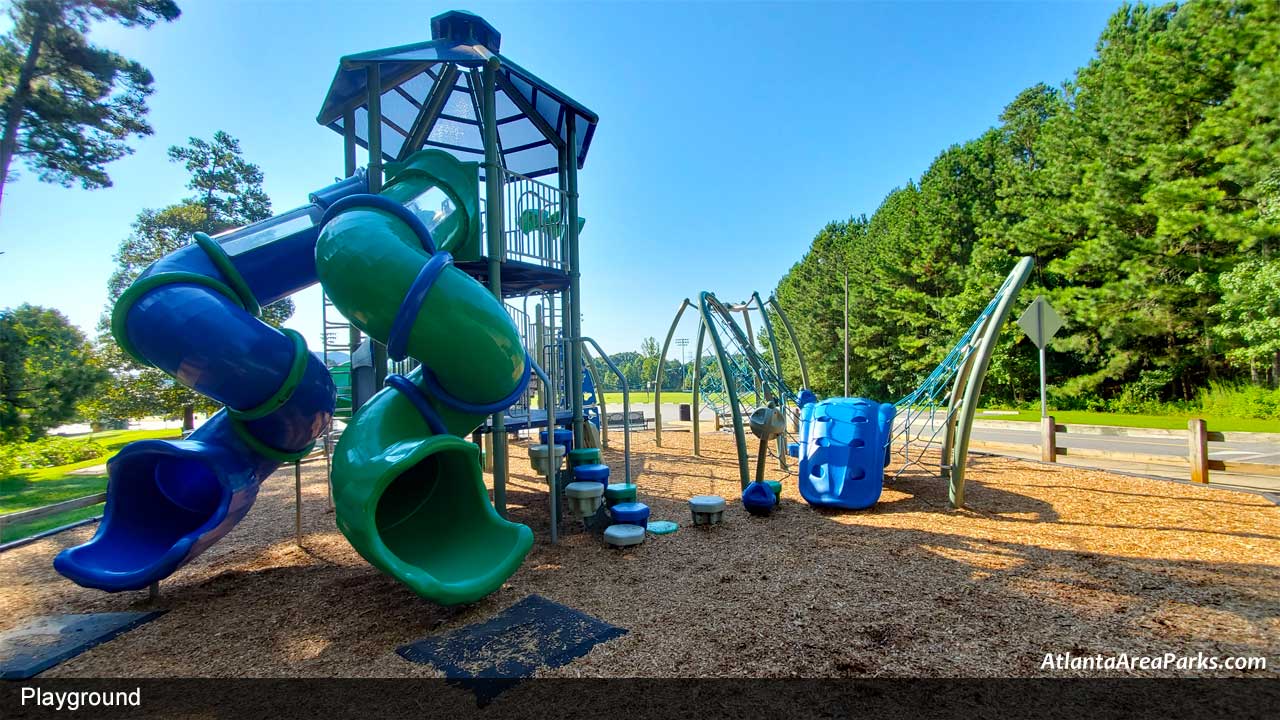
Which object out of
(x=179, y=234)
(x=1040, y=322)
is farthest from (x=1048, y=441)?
(x=179, y=234)

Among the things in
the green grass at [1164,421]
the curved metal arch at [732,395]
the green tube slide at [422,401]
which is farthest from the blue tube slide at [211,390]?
the green grass at [1164,421]

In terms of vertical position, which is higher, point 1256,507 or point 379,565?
point 379,565

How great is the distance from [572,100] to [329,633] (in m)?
6.69

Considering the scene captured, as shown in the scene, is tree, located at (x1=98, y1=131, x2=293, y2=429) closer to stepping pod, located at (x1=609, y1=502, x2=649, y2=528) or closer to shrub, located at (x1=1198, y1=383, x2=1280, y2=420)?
stepping pod, located at (x1=609, y1=502, x2=649, y2=528)

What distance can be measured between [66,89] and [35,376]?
766 centimetres

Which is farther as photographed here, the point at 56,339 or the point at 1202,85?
the point at 1202,85

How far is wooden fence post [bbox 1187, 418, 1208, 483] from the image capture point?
7.34 metres

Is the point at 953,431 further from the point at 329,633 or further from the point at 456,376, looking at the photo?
the point at 329,633

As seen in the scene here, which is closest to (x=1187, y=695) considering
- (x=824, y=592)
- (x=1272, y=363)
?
(x=824, y=592)

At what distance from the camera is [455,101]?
8.61 meters

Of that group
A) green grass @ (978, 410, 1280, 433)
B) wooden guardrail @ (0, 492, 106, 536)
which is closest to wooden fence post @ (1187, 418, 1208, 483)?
green grass @ (978, 410, 1280, 433)

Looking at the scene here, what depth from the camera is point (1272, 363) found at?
17.0m

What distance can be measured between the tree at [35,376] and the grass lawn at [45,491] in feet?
3.55

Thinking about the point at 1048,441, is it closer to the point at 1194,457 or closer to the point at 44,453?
the point at 1194,457
